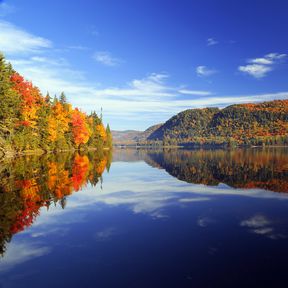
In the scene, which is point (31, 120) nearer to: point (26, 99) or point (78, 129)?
point (26, 99)

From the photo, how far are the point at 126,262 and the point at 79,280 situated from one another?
166cm

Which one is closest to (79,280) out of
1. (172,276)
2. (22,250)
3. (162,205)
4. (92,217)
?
(172,276)

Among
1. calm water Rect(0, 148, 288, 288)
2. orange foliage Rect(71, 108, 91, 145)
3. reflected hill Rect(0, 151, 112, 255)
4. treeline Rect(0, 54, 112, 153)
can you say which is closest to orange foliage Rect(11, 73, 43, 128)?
treeline Rect(0, 54, 112, 153)

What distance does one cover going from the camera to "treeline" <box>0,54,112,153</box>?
47188 millimetres

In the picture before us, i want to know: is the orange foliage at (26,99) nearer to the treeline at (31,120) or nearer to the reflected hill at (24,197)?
the treeline at (31,120)

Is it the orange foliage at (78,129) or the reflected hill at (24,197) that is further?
the orange foliage at (78,129)

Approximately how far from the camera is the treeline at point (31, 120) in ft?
155

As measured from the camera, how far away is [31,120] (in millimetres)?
65375

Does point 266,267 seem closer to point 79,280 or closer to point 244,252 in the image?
point 244,252

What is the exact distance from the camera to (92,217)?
588 inches

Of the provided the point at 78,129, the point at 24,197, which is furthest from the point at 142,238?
the point at 78,129

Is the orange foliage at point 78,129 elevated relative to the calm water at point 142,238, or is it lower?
elevated

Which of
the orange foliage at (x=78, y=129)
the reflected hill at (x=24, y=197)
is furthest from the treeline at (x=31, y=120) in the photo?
the reflected hill at (x=24, y=197)

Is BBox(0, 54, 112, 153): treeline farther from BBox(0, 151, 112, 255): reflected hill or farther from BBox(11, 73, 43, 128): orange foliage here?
BBox(0, 151, 112, 255): reflected hill
